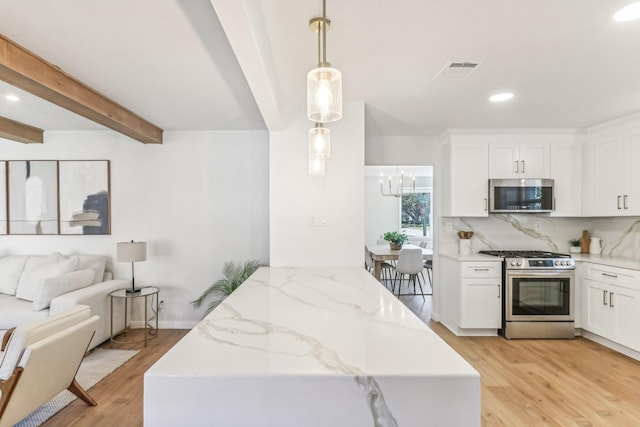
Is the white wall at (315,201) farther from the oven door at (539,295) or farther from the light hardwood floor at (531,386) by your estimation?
the oven door at (539,295)

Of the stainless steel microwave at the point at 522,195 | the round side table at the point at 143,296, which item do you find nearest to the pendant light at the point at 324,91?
the round side table at the point at 143,296

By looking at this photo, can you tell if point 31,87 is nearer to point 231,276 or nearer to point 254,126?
point 254,126

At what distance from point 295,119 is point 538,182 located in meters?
2.84

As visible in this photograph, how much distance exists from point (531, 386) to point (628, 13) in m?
2.48

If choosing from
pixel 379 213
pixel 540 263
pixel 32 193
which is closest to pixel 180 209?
pixel 32 193

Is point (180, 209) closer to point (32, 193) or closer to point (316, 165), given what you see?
point (32, 193)

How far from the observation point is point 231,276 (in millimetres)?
3879

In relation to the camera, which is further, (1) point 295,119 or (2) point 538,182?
(2) point 538,182

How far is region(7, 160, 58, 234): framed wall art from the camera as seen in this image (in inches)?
155

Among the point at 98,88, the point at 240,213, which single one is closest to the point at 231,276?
Result: the point at 240,213

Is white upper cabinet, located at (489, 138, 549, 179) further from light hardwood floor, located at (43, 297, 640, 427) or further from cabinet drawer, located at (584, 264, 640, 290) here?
light hardwood floor, located at (43, 297, 640, 427)

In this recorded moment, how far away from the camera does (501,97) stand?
9.23 ft

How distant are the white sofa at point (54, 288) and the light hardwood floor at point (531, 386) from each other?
640 mm

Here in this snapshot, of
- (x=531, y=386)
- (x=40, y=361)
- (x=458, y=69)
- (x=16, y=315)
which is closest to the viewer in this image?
(x=40, y=361)
